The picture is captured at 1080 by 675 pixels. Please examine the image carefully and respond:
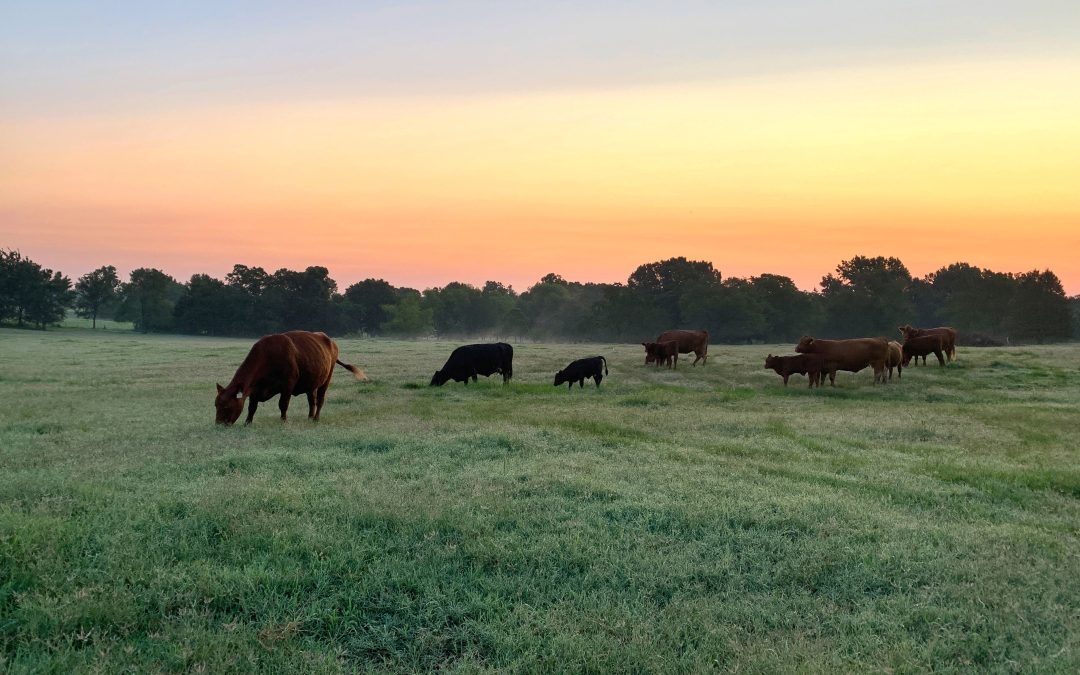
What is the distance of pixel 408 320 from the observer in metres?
97.9

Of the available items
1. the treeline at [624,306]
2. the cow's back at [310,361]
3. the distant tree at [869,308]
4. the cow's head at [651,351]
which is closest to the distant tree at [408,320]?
the treeline at [624,306]

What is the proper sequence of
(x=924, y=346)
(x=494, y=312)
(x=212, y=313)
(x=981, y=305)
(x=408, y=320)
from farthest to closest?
1. (x=494, y=312)
2. (x=408, y=320)
3. (x=212, y=313)
4. (x=981, y=305)
5. (x=924, y=346)

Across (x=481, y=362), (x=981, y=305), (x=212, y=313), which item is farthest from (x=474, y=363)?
(x=981, y=305)

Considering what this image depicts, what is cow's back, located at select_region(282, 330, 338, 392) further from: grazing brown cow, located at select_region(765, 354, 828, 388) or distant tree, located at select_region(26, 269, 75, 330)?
distant tree, located at select_region(26, 269, 75, 330)

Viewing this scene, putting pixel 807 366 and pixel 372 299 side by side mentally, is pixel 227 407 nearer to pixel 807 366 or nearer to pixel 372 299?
pixel 807 366

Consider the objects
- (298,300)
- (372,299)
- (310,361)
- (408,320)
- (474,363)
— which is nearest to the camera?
(310,361)

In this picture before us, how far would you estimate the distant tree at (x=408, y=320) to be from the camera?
97688 millimetres

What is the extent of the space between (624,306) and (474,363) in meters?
65.3

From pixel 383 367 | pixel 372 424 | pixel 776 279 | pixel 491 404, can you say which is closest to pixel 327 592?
pixel 372 424

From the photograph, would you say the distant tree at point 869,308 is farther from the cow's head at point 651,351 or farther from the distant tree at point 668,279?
the cow's head at point 651,351

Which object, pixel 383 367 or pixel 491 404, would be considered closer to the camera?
pixel 491 404

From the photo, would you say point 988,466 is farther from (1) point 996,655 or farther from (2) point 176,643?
(2) point 176,643

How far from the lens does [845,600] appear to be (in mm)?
5117

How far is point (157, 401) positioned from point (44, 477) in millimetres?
10448
